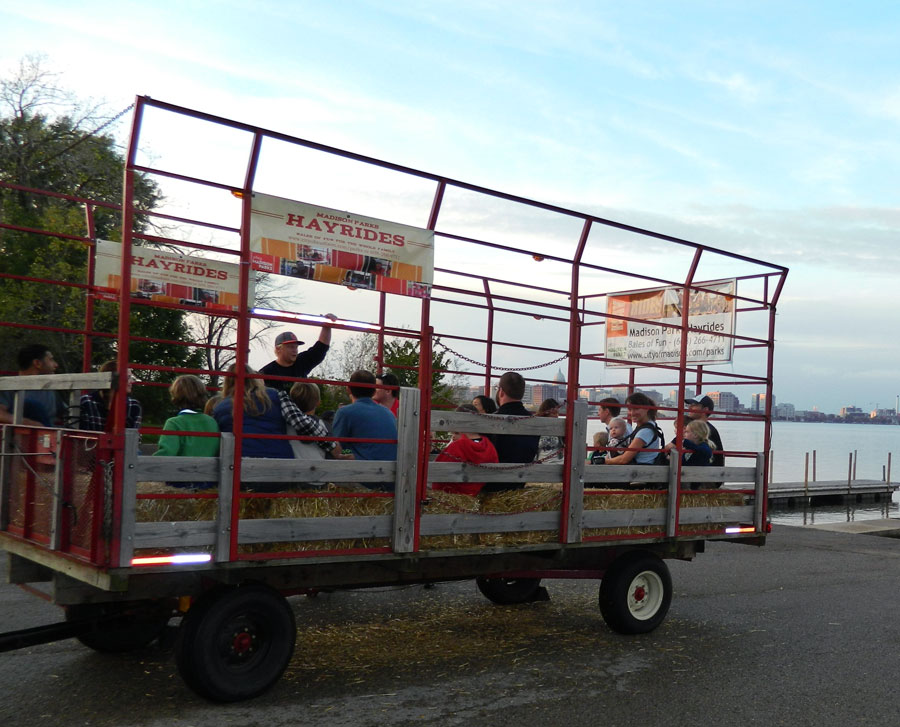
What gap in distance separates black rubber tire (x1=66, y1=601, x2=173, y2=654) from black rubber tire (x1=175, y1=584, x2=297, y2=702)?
1.41 ft

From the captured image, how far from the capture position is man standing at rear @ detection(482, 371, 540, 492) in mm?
6898

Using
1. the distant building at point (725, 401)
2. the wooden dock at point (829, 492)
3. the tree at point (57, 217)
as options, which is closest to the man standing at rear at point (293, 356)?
the distant building at point (725, 401)

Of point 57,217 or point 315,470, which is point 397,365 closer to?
point 315,470

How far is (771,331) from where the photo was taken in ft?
28.5

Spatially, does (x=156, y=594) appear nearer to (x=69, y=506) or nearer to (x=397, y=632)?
(x=69, y=506)

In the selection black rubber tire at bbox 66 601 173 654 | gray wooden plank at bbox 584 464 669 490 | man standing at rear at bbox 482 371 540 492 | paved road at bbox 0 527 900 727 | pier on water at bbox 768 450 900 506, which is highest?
man standing at rear at bbox 482 371 540 492

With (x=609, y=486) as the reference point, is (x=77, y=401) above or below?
above

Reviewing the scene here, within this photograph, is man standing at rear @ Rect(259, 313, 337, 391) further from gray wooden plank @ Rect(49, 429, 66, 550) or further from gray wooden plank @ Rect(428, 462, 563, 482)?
gray wooden plank @ Rect(49, 429, 66, 550)

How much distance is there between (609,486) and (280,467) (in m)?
3.52

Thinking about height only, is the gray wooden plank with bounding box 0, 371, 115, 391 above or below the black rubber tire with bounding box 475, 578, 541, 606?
above

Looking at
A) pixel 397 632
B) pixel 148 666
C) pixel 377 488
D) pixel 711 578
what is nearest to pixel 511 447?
pixel 377 488

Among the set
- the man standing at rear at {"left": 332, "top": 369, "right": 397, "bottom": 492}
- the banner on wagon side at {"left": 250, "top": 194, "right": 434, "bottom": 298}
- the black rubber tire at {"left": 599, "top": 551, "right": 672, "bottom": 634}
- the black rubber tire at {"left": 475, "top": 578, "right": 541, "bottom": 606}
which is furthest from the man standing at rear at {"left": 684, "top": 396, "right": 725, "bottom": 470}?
the banner on wagon side at {"left": 250, "top": 194, "right": 434, "bottom": 298}

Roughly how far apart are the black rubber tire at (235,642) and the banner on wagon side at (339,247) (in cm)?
194

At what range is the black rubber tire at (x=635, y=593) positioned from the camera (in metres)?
7.48
